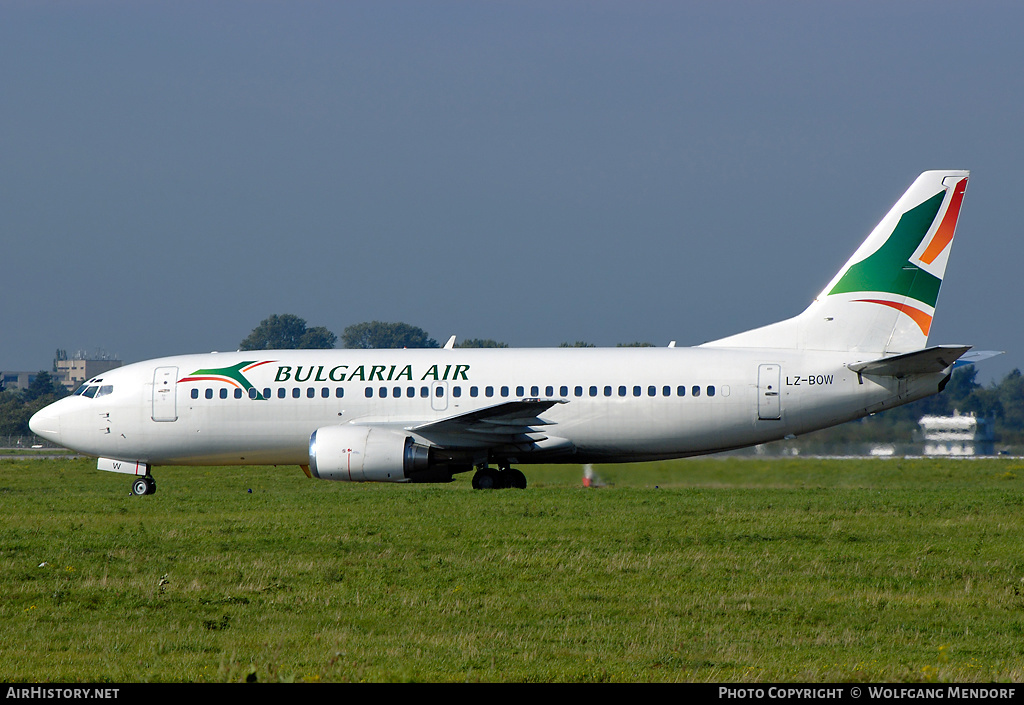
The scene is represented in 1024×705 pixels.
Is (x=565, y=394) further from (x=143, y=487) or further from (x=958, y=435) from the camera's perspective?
(x=958, y=435)

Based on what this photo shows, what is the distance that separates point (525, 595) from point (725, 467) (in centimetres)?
1491

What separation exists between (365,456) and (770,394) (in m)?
8.80

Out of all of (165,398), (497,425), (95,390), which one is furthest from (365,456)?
(95,390)

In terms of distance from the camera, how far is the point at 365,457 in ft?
75.5

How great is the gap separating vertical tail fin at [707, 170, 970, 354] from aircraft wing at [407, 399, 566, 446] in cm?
628

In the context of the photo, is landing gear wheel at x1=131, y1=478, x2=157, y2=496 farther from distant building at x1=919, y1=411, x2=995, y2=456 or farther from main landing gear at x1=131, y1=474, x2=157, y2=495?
distant building at x1=919, y1=411, x2=995, y2=456

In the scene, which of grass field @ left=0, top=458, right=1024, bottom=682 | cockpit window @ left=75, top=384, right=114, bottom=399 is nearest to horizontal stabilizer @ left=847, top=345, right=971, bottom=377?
grass field @ left=0, top=458, right=1024, bottom=682

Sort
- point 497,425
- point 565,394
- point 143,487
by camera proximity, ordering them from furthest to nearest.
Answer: point 143,487, point 565,394, point 497,425

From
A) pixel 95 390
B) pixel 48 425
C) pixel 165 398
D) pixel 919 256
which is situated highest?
pixel 919 256

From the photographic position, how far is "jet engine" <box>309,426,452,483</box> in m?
23.0

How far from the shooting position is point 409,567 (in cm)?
1309

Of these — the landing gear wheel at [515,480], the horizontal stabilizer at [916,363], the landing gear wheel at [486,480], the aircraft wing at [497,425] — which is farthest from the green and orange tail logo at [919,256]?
the landing gear wheel at [486,480]
